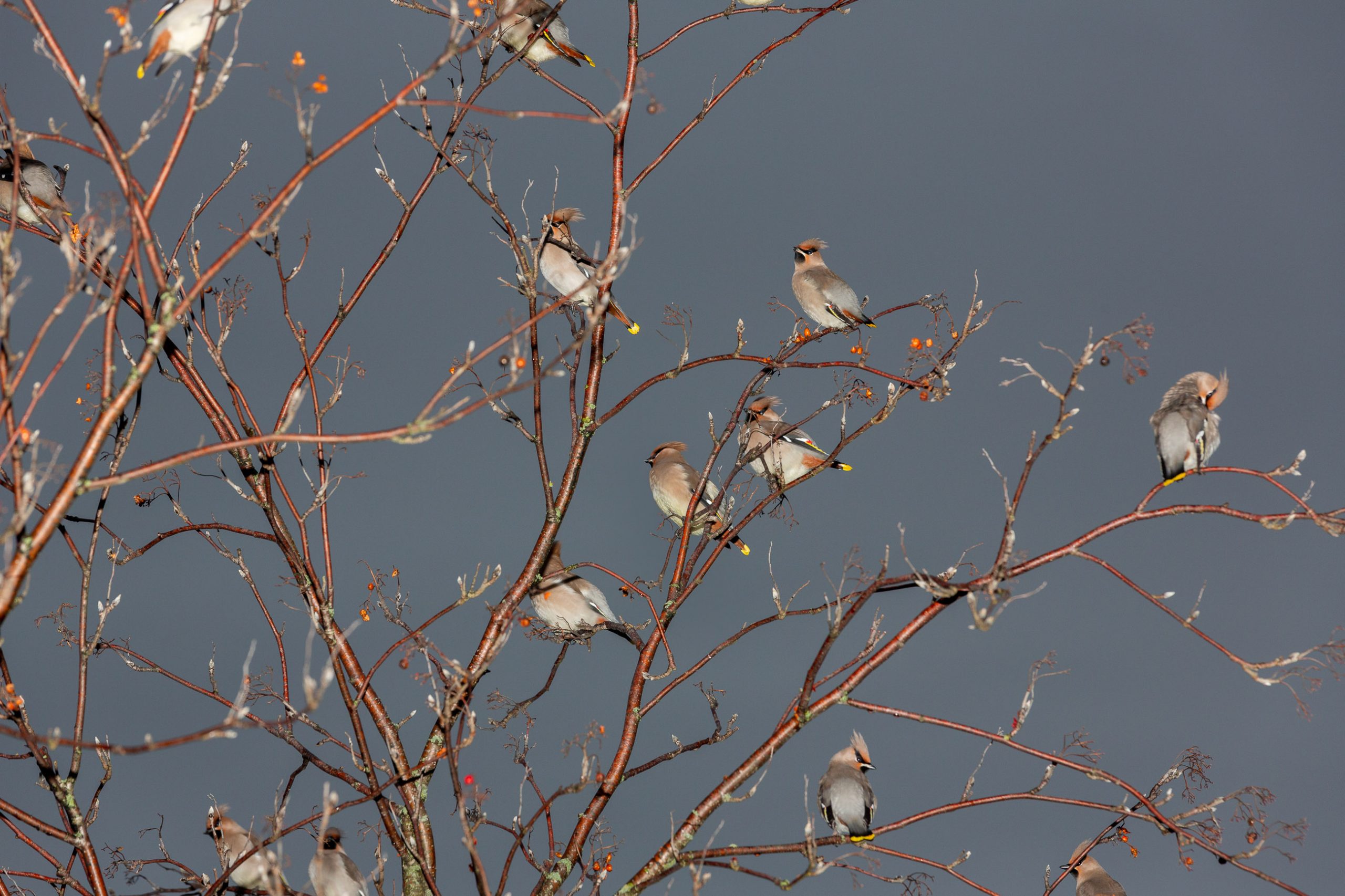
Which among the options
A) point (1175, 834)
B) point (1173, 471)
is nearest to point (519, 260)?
point (1173, 471)

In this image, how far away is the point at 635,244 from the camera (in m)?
2.65

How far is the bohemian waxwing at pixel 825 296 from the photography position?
714cm

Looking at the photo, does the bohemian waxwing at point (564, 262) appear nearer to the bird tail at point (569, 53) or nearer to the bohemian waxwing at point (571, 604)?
the bird tail at point (569, 53)

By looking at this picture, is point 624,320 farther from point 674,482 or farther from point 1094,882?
point 1094,882

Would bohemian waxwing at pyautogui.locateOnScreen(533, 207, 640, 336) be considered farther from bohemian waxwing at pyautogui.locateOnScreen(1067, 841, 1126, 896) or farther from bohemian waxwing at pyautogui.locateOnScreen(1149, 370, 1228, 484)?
bohemian waxwing at pyautogui.locateOnScreen(1067, 841, 1126, 896)

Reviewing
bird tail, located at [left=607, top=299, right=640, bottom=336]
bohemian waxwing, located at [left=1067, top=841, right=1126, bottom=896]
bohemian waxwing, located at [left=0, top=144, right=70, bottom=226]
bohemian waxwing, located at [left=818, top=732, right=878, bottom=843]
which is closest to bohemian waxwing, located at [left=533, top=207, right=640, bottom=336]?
bird tail, located at [left=607, top=299, right=640, bottom=336]

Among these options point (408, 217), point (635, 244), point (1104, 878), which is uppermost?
point (408, 217)

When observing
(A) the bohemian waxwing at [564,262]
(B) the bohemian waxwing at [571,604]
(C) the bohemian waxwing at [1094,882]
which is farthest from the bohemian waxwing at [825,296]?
(C) the bohemian waxwing at [1094,882]

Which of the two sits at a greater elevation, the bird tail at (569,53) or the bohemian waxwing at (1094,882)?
the bird tail at (569,53)

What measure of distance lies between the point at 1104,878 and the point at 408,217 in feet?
15.5

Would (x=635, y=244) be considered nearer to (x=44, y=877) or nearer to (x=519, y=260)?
(x=519, y=260)

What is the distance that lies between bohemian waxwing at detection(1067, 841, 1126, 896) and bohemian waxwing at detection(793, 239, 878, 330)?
308 cm

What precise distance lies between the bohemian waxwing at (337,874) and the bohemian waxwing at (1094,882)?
347cm

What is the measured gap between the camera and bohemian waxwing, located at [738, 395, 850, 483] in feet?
16.7
